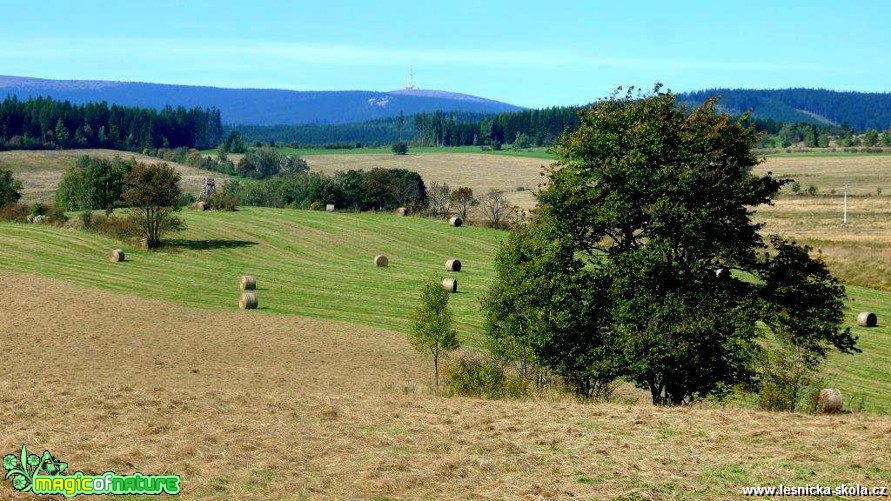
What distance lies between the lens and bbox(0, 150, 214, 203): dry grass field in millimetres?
134375

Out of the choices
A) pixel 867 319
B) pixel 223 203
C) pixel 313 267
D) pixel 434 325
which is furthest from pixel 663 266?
pixel 223 203

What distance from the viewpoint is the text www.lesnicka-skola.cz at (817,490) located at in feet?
50.4

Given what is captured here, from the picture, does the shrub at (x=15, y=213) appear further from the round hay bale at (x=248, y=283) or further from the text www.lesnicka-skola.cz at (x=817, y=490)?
the text www.lesnicka-skola.cz at (x=817, y=490)

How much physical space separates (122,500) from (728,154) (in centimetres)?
2212

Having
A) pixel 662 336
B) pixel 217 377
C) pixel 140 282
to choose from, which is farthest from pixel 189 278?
pixel 662 336

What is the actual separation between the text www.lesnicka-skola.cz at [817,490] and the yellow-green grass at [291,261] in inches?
1223

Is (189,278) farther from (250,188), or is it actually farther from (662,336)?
(250,188)

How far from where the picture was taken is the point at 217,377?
3506 centimetres

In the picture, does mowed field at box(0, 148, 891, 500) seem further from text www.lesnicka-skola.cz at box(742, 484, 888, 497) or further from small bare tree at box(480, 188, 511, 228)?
small bare tree at box(480, 188, 511, 228)

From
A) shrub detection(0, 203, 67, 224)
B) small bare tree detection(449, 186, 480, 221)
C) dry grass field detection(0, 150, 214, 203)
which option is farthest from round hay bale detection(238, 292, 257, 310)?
dry grass field detection(0, 150, 214, 203)

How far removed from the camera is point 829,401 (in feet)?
92.7

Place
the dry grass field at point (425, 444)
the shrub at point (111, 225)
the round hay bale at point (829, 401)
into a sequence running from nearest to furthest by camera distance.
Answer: the dry grass field at point (425, 444)
the round hay bale at point (829, 401)
the shrub at point (111, 225)

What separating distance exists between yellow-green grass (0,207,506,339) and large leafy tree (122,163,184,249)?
5.85 feet

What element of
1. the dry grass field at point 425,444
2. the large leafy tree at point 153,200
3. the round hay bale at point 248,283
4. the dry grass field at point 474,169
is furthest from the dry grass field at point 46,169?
the dry grass field at point 425,444
